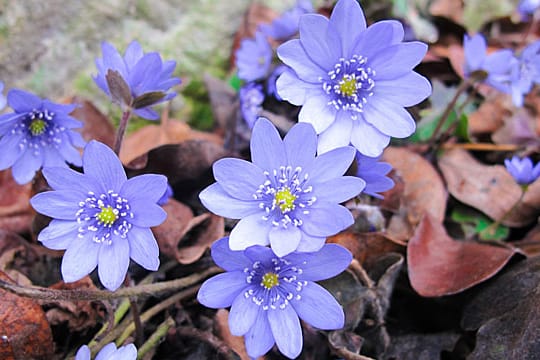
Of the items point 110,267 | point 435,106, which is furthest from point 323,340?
point 435,106

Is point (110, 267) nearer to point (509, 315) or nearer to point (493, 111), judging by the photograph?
point (509, 315)

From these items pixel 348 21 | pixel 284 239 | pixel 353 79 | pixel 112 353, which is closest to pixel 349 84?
pixel 353 79

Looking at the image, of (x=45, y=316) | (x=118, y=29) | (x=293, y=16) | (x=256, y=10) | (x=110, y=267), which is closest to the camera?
(x=110, y=267)

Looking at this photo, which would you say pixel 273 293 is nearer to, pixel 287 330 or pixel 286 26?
pixel 287 330

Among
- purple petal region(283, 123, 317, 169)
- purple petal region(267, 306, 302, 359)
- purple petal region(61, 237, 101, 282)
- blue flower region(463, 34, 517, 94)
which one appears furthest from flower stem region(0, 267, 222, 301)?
blue flower region(463, 34, 517, 94)

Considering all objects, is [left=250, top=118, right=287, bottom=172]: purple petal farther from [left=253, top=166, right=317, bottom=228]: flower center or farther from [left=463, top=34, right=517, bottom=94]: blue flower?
[left=463, top=34, right=517, bottom=94]: blue flower

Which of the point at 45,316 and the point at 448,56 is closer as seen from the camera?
the point at 45,316

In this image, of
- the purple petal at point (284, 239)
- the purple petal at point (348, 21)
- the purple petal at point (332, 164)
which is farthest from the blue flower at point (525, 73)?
the purple petal at point (284, 239)
